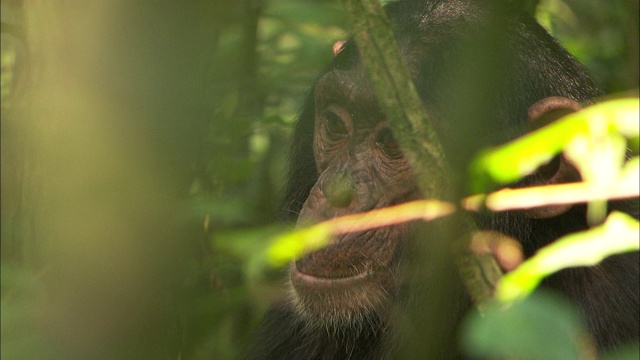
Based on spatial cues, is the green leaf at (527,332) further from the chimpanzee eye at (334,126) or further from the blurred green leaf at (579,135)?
the chimpanzee eye at (334,126)

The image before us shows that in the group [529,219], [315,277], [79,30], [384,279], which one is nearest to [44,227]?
[79,30]

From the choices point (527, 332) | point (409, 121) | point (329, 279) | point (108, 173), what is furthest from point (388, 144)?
point (527, 332)

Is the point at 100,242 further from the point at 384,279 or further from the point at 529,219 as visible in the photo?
the point at 529,219

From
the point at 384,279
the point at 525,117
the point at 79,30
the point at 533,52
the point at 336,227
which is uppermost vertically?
the point at 79,30

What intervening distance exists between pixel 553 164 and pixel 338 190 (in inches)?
27.9

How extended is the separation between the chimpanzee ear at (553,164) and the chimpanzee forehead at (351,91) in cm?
58

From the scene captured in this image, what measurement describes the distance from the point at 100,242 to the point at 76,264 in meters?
0.12

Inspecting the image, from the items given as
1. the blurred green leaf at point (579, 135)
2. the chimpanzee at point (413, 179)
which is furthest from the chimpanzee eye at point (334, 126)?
the blurred green leaf at point (579, 135)

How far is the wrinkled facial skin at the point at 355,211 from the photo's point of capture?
2.98m

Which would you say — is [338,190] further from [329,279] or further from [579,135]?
[579,135]

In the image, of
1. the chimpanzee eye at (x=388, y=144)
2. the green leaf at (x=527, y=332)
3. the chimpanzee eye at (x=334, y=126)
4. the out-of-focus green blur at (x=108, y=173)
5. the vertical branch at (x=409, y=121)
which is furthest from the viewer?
the chimpanzee eye at (x=334, y=126)

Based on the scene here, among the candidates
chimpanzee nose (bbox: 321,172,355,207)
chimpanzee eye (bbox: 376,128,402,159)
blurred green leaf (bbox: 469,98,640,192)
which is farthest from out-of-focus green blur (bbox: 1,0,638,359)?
blurred green leaf (bbox: 469,98,640,192)

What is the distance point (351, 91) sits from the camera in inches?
129

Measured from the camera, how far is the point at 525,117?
3090 millimetres
